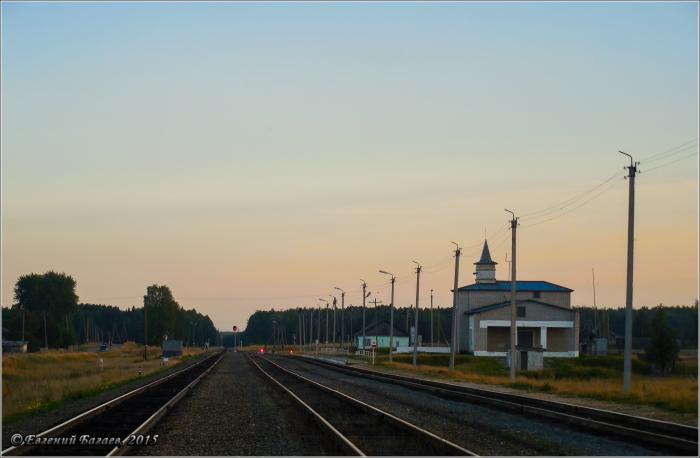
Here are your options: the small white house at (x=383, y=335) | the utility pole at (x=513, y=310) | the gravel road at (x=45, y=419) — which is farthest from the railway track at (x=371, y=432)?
the small white house at (x=383, y=335)

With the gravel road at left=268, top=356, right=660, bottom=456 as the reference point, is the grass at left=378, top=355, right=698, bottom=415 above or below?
below

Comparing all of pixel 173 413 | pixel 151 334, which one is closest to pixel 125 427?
pixel 173 413

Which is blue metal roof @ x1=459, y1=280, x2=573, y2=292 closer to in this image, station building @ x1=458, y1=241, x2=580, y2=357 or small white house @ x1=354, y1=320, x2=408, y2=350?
station building @ x1=458, y1=241, x2=580, y2=357

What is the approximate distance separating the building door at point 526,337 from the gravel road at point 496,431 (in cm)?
6753

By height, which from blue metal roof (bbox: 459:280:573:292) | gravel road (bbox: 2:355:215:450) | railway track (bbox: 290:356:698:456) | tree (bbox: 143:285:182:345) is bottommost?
tree (bbox: 143:285:182:345)

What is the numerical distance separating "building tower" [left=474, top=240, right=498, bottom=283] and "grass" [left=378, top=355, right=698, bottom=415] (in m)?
17.4

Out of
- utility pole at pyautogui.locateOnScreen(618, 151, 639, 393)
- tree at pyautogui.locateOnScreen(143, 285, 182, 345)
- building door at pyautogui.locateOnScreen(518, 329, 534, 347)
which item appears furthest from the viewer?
tree at pyautogui.locateOnScreen(143, 285, 182, 345)

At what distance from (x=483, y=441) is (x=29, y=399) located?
21.6 metres

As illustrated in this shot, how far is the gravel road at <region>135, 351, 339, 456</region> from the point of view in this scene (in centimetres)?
1758

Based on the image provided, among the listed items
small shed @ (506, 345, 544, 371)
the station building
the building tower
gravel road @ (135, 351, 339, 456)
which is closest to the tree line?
the building tower

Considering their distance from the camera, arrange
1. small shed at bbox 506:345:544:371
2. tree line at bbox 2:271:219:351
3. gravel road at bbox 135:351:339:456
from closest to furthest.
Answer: gravel road at bbox 135:351:339:456, small shed at bbox 506:345:544:371, tree line at bbox 2:271:219:351

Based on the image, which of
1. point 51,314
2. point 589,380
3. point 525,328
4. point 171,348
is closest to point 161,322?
point 51,314

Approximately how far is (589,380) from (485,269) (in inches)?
2085

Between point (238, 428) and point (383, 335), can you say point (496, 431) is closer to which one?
point (238, 428)
